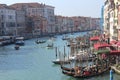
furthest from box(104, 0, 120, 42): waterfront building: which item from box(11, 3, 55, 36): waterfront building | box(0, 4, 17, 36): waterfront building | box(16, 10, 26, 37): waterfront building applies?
box(11, 3, 55, 36): waterfront building

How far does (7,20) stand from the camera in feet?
177

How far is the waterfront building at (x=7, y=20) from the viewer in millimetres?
52491

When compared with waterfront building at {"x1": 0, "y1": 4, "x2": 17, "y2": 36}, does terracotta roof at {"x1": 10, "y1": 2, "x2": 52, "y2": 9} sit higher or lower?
higher

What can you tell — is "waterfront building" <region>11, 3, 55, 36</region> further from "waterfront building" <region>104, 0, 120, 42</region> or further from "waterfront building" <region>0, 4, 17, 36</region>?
"waterfront building" <region>104, 0, 120, 42</region>

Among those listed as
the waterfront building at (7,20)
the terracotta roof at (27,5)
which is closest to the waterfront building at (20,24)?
the waterfront building at (7,20)

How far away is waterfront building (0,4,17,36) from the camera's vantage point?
52491mm

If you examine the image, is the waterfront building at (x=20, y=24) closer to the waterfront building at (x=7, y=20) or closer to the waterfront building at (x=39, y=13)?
the waterfront building at (x=7, y=20)

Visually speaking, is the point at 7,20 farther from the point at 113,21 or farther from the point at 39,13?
the point at 113,21

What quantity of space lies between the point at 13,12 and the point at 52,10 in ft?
75.7

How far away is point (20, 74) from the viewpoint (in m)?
20.1

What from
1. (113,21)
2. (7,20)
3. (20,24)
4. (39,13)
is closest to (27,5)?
(39,13)

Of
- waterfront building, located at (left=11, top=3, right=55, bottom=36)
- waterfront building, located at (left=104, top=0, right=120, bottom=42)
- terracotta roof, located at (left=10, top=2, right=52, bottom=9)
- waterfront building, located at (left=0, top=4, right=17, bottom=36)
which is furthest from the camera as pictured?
terracotta roof, located at (left=10, top=2, right=52, bottom=9)

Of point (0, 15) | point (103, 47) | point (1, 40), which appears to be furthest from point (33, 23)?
point (103, 47)

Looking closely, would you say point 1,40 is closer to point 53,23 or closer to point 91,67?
point 91,67
